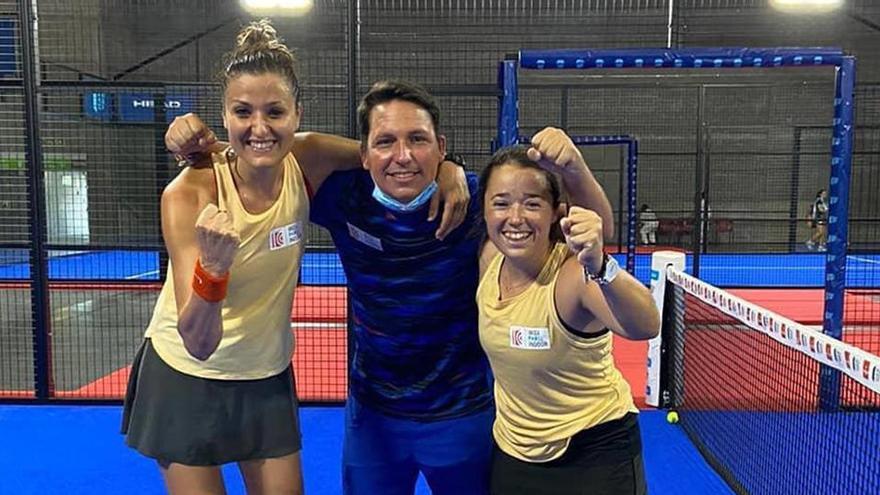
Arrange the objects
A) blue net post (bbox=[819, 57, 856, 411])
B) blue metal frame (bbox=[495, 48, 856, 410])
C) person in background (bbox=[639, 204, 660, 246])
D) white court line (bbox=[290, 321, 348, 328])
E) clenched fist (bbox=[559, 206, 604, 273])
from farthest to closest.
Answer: person in background (bbox=[639, 204, 660, 246])
white court line (bbox=[290, 321, 348, 328])
blue net post (bbox=[819, 57, 856, 411])
blue metal frame (bbox=[495, 48, 856, 410])
clenched fist (bbox=[559, 206, 604, 273])

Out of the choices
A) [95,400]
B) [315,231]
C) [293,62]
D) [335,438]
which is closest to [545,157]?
[293,62]

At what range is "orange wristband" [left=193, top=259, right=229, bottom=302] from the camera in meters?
1.82

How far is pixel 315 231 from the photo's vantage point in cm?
1388

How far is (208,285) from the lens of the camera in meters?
1.83

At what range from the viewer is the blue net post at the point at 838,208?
4691mm

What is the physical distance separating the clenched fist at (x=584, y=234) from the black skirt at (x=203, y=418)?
1.06 m

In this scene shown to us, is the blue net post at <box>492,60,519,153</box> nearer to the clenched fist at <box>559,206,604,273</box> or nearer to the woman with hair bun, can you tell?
the woman with hair bun

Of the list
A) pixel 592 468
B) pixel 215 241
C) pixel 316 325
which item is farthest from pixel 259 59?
pixel 316 325

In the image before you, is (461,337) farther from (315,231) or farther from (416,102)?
(315,231)

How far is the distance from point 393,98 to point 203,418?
1085 millimetres

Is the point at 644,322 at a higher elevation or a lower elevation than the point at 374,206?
lower

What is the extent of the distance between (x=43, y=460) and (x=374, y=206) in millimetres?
3413

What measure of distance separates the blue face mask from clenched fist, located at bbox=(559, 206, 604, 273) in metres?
0.58

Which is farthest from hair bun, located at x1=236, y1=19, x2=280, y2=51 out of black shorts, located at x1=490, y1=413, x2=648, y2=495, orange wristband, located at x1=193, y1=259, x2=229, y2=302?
black shorts, located at x1=490, y1=413, x2=648, y2=495
